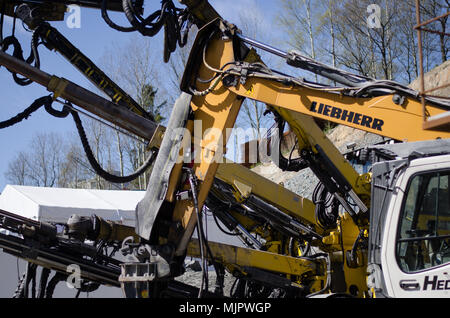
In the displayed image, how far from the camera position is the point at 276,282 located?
7238 millimetres

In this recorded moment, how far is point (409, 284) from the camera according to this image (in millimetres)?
4746

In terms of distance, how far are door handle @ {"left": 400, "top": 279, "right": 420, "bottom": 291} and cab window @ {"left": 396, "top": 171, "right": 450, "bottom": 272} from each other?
99mm

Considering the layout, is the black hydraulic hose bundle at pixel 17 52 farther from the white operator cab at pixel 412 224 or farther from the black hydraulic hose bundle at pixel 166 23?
the white operator cab at pixel 412 224

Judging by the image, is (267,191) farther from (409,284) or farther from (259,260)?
(409,284)

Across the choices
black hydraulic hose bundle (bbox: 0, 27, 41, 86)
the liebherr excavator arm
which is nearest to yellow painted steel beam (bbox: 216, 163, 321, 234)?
the liebherr excavator arm

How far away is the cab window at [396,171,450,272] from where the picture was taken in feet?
15.6

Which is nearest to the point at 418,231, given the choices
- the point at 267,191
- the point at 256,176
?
the point at 267,191

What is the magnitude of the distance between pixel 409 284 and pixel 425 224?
55cm

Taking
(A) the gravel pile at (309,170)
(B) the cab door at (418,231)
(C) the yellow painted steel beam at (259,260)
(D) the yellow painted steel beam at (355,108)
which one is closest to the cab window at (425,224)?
(B) the cab door at (418,231)

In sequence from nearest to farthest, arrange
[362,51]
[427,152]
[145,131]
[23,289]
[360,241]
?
[427,152], [23,289], [360,241], [145,131], [362,51]

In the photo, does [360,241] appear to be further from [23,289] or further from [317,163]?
[23,289]

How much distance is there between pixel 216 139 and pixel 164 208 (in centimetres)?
96

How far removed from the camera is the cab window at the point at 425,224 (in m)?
4.75
